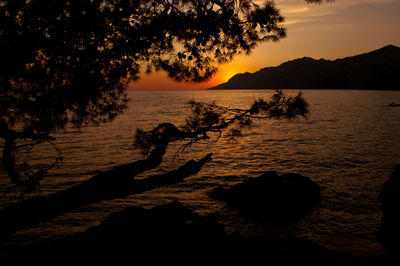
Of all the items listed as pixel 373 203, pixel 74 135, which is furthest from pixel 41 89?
pixel 74 135

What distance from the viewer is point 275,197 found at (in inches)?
450

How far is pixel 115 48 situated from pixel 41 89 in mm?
1766

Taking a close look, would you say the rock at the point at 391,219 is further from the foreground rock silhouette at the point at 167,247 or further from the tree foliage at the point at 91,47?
the tree foliage at the point at 91,47

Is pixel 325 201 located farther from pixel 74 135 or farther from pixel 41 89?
pixel 74 135

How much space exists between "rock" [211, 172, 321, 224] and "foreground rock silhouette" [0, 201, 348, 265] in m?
3.13

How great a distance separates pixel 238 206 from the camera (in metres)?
11.5

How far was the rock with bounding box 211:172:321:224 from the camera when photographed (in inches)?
424

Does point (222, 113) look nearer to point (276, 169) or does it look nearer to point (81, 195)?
point (81, 195)

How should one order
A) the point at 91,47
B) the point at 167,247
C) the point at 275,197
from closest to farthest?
the point at 91,47, the point at 167,247, the point at 275,197

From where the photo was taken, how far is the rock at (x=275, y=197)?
35.3 ft

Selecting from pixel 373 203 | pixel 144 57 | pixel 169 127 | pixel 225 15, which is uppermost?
pixel 225 15

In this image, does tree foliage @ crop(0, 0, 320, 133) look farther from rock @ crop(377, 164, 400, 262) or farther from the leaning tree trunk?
rock @ crop(377, 164, 400, 262)

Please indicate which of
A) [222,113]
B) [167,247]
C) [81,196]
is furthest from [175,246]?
[222,113]

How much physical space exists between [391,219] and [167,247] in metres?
5.70
